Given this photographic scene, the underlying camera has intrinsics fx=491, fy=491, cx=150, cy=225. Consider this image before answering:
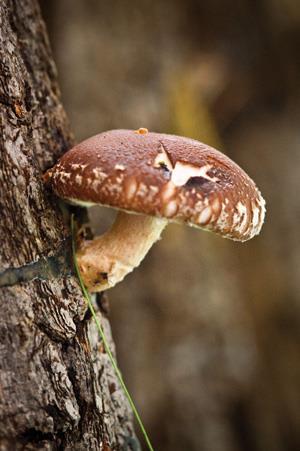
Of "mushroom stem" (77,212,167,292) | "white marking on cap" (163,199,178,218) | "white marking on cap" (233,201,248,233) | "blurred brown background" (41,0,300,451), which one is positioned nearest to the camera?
"white marking on cap" (163,199,178,218)

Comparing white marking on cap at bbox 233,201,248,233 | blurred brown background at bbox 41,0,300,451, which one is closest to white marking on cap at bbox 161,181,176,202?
white marking on cap at bbox 233,201,248,233

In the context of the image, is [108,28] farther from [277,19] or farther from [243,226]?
[243,226]

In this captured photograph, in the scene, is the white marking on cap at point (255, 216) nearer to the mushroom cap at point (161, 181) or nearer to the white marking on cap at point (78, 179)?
the mushroom cap at point (161, 181)

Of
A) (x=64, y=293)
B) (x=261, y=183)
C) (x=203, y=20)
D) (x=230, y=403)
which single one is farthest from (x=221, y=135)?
(x=64, y=293)

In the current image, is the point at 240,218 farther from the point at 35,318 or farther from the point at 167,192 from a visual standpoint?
the point at 35,318

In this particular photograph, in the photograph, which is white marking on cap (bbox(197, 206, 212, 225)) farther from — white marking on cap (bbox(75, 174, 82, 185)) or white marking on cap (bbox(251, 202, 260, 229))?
white marking on cap (bbox(75, 174, 82, 185))

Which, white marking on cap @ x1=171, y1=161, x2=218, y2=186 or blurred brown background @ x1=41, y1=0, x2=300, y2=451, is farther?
blurred brown background @ x1=41, y1=0, x2=300, y2=451

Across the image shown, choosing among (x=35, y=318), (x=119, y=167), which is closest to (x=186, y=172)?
(x=119, y=167)
